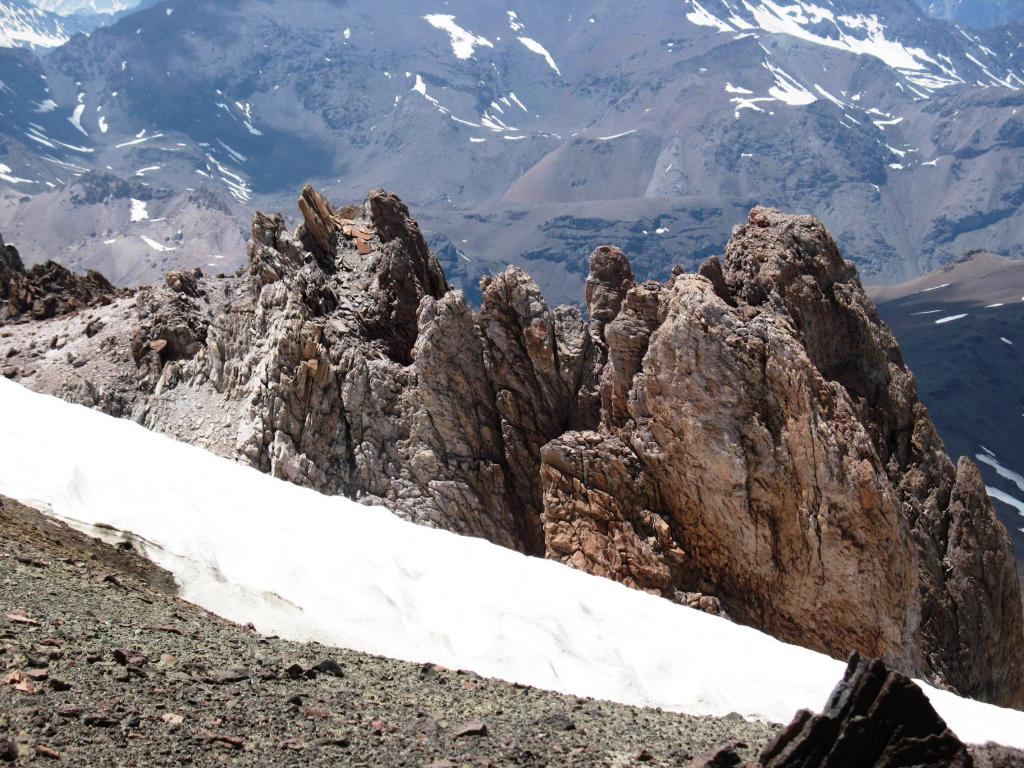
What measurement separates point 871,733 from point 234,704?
598 cm

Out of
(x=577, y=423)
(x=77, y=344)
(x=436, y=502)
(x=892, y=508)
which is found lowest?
(x=77, y=344)

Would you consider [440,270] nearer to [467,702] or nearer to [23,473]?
[23,473]

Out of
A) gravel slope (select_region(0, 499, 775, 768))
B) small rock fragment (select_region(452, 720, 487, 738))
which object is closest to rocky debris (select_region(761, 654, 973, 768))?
gravel slope (select_region(0, 499, 775, 768))

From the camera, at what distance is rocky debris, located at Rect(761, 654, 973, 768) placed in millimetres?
9820

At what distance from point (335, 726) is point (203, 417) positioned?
19039 millimetres

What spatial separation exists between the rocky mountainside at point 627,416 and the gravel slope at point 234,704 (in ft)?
29.6

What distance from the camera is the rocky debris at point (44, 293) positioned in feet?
132

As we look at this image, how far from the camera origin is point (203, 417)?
28.3 meters

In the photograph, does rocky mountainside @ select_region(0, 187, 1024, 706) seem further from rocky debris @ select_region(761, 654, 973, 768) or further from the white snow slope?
rocky debris @ select_region(761, 654, 973, 768)

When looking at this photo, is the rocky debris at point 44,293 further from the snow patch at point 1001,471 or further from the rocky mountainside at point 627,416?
the snow patch at point 1001,471

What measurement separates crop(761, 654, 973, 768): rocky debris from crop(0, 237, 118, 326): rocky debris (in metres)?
34.2

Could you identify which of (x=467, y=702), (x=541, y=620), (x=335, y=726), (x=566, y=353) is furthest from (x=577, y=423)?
(x=335, y=726)

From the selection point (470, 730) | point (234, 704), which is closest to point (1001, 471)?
point (470, 730)

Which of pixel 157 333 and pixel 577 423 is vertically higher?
pixel 577 423
